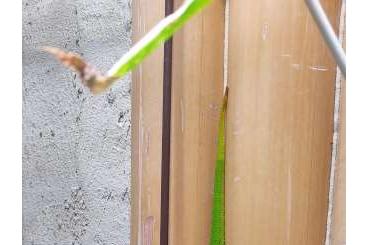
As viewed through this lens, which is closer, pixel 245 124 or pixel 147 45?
pixel 147 45

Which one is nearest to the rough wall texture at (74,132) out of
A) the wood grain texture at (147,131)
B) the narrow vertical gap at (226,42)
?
the wood grain texture at (147,131)

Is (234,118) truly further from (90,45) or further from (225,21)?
(90,45)

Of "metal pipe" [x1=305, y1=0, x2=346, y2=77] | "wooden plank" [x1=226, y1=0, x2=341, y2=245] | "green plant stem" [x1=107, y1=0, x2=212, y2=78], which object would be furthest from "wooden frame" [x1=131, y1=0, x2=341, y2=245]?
"green plant stem" [x1=107, y1=0, x2=212, y2=78]

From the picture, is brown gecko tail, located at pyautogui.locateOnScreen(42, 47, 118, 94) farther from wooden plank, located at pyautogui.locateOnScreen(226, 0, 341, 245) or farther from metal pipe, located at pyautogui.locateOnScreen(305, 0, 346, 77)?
wooden plank, located at pyautogui.locateOnScreen(226, 0, 341, 245)

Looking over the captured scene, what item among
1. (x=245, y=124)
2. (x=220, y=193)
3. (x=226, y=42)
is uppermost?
(x=226, y=42)

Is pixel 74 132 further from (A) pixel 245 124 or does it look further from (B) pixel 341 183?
(B) pixel 341 183

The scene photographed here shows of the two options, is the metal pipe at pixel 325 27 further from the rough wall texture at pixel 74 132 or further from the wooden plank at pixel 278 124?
the rough wall texture at pixel 74 132

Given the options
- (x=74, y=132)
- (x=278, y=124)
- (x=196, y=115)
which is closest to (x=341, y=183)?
(x=278, y=124)
